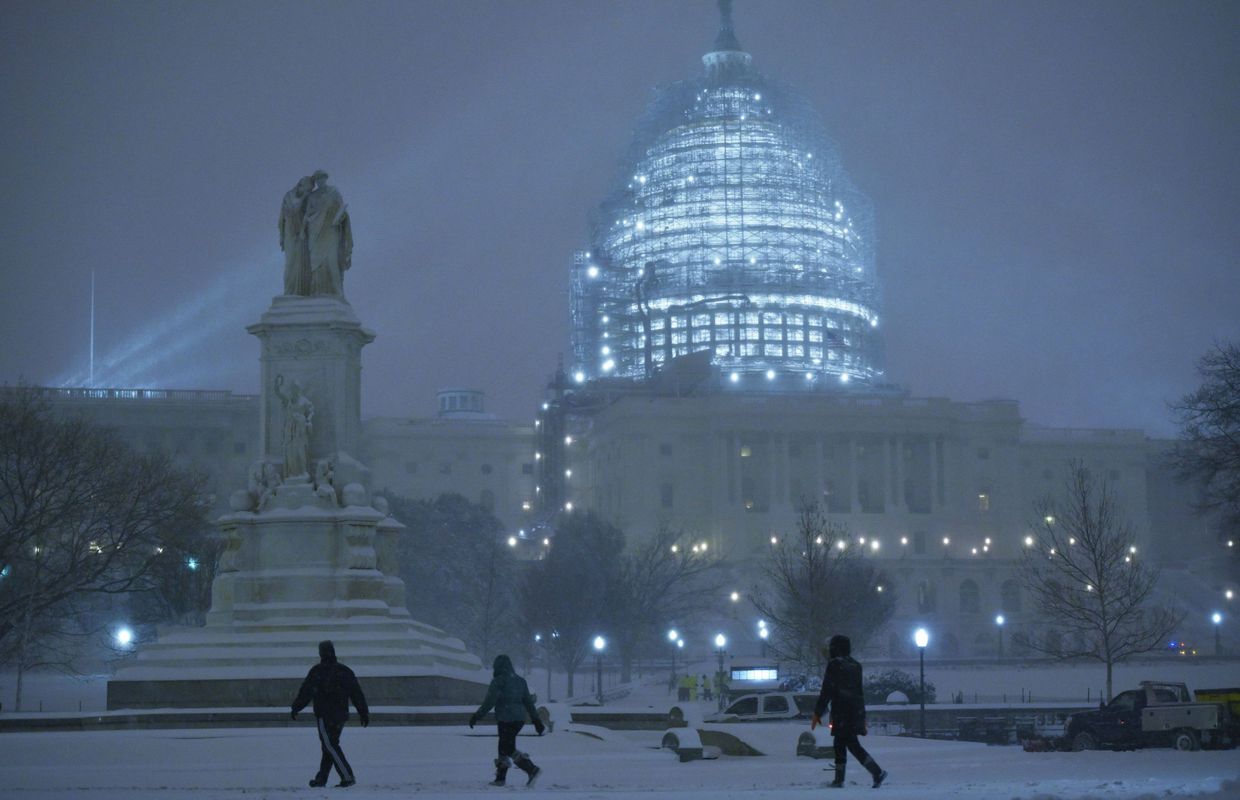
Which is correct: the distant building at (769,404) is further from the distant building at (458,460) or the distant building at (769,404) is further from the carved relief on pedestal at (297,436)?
the carved relief on pedestal at (297,436)

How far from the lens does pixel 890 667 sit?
69.4 meters

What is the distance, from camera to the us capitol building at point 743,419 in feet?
404

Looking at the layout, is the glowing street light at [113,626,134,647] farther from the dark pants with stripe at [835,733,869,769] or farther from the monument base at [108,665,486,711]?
the dark pants with stripe at [835,733,869,769]

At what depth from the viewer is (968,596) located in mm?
111125

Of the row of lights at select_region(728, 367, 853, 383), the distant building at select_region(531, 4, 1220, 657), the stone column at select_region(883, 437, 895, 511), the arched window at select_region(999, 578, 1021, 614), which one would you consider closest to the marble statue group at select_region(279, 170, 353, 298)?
the distant building at select_region(531, 4, 1220, 657)

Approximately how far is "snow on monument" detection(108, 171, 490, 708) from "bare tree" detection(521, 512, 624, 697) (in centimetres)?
3493

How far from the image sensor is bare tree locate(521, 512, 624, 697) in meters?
70.1

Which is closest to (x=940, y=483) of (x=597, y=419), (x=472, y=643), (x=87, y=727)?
(x=597, y=419)

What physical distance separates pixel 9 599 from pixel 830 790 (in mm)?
33204

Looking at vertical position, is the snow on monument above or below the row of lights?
below

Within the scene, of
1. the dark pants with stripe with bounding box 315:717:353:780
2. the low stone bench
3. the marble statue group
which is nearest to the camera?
the dark pants with stripe with bounding box 315:717:353:780

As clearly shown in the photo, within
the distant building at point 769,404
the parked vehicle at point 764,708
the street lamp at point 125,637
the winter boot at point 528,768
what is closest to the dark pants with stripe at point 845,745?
the winter boot at point 528,768

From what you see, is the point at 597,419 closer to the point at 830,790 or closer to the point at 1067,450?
the point at 1067,450

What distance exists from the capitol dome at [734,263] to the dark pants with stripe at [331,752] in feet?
408
